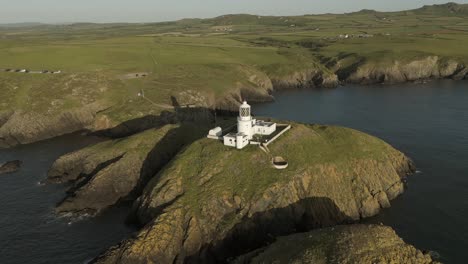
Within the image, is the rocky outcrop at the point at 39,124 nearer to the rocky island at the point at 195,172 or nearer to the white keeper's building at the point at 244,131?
the rocky island at the point at 195,172

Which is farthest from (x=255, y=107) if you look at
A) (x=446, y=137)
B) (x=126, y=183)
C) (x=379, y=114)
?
(x=126, y=183)

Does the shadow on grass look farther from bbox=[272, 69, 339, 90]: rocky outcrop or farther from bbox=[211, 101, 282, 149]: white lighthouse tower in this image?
bbox=[272, 69, 339, 90]: rocky outcrop

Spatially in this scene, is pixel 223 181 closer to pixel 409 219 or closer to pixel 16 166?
pixel 409 219

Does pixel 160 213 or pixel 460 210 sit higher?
pixel 160 213

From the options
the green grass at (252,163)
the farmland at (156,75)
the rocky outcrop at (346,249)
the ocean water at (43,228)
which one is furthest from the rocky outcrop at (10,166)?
the rocky outcrop at (346,249)

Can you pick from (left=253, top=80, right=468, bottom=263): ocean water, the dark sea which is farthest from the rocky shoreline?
(left=253, top=80, right=468, bottom=263): ocean water

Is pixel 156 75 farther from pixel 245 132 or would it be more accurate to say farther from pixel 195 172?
pixel 195 172
